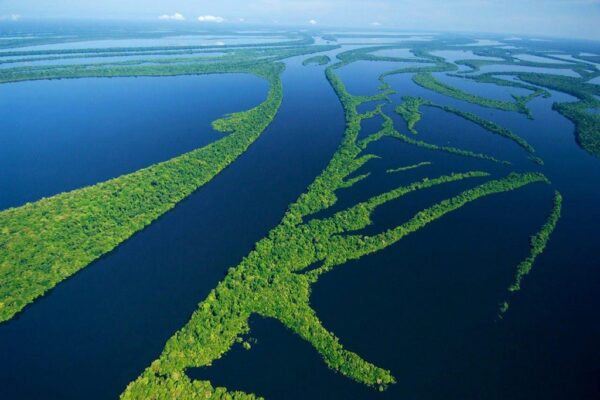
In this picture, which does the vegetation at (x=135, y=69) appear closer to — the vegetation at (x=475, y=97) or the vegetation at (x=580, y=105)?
the vegetation at (x=475, y=97)

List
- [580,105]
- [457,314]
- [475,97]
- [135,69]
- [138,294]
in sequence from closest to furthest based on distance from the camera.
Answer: [457,314] → [138,294] → [580,105] → [475,97] → [135,69]

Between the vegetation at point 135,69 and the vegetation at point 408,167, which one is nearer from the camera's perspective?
the vegetation at point 408,167

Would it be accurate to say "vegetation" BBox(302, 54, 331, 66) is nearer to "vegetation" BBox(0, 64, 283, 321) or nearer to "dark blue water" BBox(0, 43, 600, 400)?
"vegetation" BBox(0, 64, 283, 321)

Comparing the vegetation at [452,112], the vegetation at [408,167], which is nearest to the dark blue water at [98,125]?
the vegetation at [408,167]

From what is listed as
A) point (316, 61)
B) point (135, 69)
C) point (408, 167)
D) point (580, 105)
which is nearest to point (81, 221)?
point (408, 167)

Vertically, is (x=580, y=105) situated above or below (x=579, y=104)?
below

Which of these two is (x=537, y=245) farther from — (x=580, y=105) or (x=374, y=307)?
(x=580, y=105)
